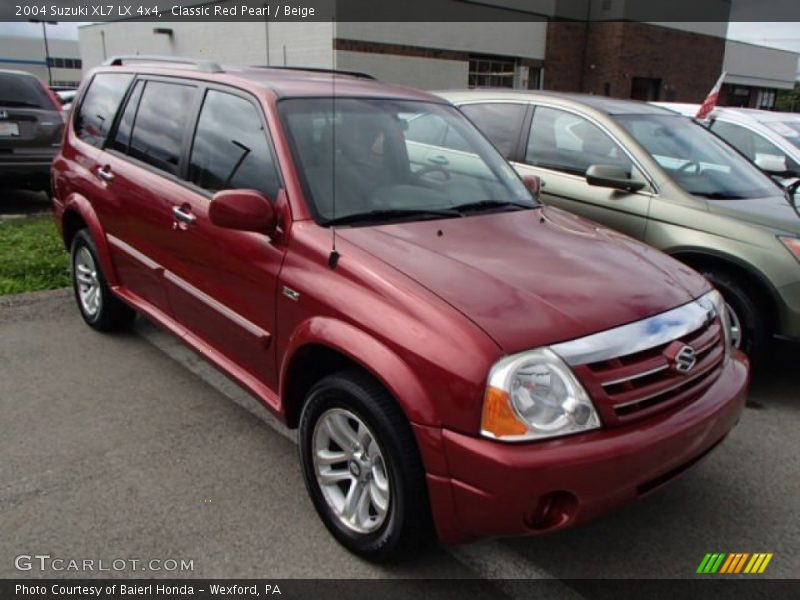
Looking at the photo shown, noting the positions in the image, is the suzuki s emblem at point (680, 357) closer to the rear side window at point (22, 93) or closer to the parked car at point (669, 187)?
the parked car at point (669, 187)

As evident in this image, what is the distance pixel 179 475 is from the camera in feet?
10.5

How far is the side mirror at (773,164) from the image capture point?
7012 mm

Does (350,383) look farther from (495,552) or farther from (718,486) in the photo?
(718,486)

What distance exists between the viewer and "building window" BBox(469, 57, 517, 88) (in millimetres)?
28266

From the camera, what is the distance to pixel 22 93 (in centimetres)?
896

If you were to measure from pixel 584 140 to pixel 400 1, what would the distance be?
2156cm

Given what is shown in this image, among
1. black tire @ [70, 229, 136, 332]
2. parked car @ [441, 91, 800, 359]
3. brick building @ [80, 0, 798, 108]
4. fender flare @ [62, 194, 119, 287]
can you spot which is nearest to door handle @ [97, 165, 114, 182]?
fender flare @ [62, 194, 119, 287]

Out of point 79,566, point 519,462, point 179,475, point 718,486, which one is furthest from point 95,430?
point 718,486

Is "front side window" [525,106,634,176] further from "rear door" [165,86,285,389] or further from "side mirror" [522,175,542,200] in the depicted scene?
"rear door" [165,86,285,389]

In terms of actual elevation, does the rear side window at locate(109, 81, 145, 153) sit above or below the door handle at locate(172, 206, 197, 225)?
above

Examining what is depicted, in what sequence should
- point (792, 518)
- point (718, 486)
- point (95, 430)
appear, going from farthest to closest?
1. point (95, 430)
2. point (718, 486)
3. point (792, 518)

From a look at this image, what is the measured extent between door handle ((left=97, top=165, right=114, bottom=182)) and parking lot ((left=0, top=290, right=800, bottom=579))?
3.92 feet

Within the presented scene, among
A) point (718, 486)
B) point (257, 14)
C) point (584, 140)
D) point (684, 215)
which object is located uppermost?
point (257, 14)

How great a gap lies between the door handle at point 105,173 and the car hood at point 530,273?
6.98 feet
